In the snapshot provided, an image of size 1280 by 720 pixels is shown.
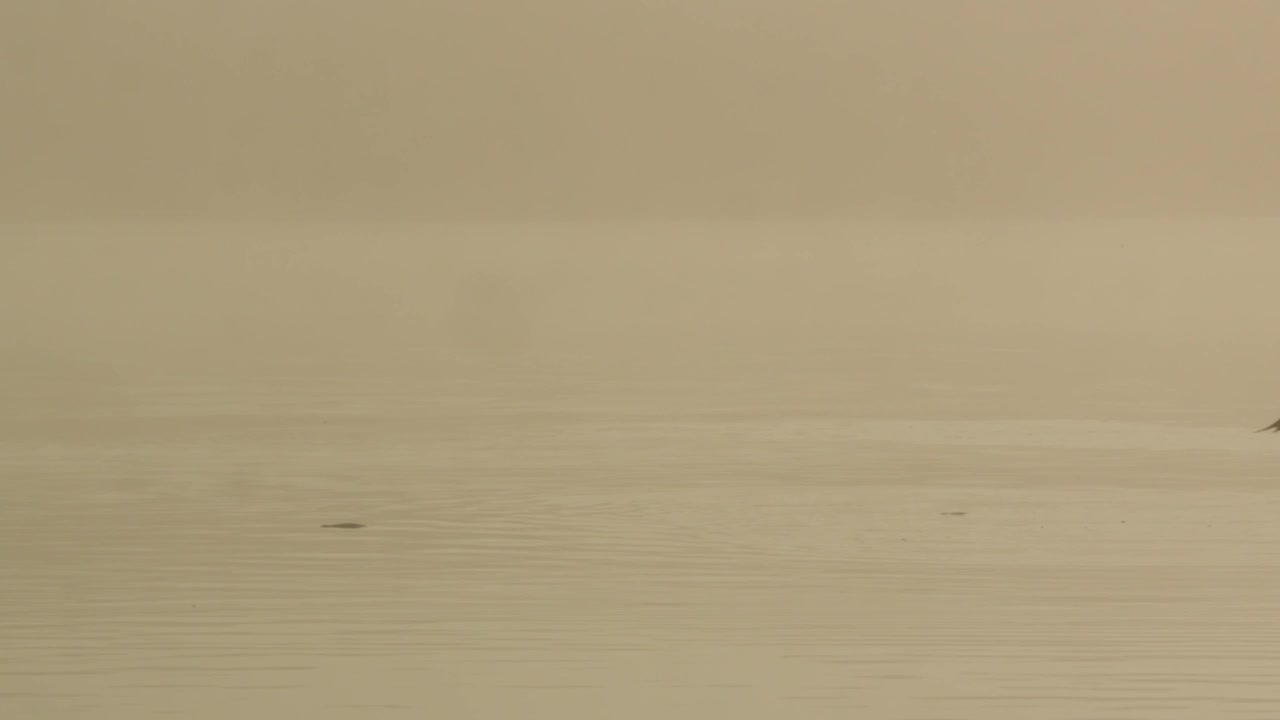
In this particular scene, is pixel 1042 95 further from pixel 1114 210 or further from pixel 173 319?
pixel 173 319

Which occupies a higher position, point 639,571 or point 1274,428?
point 1274,428

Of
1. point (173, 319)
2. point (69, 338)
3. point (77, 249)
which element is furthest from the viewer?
point (77, 249)

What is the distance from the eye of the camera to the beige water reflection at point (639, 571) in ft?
12.9

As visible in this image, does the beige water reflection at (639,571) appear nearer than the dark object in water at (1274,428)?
Yes

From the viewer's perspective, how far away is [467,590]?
472 centimetres

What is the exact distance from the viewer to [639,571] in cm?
491

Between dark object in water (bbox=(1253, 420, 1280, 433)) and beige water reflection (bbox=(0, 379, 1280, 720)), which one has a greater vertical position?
dark object in water (bbox=(1253, 420, 1280, 433))

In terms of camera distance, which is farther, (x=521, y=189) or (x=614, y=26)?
(x=614, y=26)

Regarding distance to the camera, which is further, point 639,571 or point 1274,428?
point 1274,428

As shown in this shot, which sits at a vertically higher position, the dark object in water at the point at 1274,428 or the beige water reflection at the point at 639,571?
the dark object in water at the point at 1274,428

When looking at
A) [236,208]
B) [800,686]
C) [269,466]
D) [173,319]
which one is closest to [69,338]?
[173,319]

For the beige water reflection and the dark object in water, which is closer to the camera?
the beige water reflection

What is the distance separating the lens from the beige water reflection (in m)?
3.92

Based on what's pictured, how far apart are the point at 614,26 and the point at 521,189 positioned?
436 cm
